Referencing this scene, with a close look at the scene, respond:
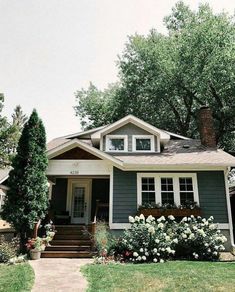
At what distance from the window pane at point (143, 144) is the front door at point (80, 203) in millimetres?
3308

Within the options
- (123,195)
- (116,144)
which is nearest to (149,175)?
(123,195)

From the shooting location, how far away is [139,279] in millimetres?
6824

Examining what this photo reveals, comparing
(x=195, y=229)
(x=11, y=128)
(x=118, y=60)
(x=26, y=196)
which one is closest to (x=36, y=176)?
(x=26, y=196)

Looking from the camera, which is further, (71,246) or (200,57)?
(200,57)

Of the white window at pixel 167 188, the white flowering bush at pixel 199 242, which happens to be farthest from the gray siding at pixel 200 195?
the white flowering bush at pixel 199 242

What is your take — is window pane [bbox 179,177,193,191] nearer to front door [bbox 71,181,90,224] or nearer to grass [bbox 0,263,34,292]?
front door [bbox 71,181,90,224]

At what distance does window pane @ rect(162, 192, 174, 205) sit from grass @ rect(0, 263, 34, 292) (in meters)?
6.31

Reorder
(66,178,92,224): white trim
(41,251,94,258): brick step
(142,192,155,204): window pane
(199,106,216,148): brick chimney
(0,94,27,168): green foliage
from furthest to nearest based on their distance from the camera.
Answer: (0,94,27,168): green foliage → (199,106,216,148): brick chimney → (66,178,92,224): white trim → (142,192,155,204): window pane → (41,251,94,258): brick step

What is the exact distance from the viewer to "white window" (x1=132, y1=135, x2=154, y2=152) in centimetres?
1449

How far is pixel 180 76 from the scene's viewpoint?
21.9 m

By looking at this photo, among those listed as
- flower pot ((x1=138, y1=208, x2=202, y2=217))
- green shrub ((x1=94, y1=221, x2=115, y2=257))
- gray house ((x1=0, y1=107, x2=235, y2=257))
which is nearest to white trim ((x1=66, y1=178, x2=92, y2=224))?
gray house ((x1=0, y1=107, x2=235, y2=257))

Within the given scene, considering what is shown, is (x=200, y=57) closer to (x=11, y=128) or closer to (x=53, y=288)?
(x=11, y=128)

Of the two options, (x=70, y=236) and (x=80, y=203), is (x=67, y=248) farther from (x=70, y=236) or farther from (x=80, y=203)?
(x=80, y=203)

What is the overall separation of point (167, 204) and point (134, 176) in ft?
6.11
